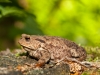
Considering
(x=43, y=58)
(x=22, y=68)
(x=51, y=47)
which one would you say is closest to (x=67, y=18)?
(x=51, y=47)

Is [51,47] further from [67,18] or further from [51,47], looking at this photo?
[67,18]

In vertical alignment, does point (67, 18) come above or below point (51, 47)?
above

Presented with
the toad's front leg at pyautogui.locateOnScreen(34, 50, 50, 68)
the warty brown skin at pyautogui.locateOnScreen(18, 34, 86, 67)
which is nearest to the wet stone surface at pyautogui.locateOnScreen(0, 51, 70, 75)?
the toad's front leg at pyautogui.locateOnScreen(34, 50, 50, 68)

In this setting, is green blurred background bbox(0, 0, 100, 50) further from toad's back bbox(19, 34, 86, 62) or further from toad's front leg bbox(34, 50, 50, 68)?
toad's front leg bbox(34, 50, 50, 68)

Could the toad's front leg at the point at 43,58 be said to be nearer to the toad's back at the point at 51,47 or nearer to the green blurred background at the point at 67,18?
the toad's back at the point at 51,47

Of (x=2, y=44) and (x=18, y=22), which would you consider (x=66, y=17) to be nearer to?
(x=18, y=22)

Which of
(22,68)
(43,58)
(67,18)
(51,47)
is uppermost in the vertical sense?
(67,18)

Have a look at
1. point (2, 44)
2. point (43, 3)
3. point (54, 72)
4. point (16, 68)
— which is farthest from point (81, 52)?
point (43, 3)
